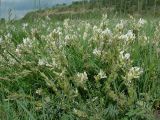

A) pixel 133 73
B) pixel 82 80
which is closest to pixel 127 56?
pixel 133 73

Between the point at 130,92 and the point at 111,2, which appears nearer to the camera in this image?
the point at 130,92

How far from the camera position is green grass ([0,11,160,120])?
3529mm

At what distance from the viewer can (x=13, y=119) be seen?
3.53m

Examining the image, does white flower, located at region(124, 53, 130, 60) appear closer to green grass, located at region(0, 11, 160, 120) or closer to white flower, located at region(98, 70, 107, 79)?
green grass, located at region(0, 11, 160, 120)

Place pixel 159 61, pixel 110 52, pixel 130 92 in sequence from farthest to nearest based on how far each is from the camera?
pixel 159 61, pixel 110 52, pixel 130 92

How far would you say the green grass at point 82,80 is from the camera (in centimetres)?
353

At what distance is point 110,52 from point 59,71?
0.46 metres

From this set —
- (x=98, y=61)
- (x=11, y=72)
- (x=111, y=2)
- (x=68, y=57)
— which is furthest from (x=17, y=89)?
(x=111, y=2)

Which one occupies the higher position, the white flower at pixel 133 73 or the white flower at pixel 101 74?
the white flower at pixel 133 73

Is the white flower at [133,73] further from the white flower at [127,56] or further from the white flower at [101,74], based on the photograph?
the white flower at [101,74]

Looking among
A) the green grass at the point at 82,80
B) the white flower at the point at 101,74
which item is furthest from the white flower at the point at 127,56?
the white flower at the point at 101,74

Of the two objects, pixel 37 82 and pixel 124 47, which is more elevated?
pixel 124 47

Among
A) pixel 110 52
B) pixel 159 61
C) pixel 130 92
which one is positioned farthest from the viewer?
pixel 159 61

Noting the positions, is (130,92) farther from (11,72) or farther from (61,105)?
(11,72)
